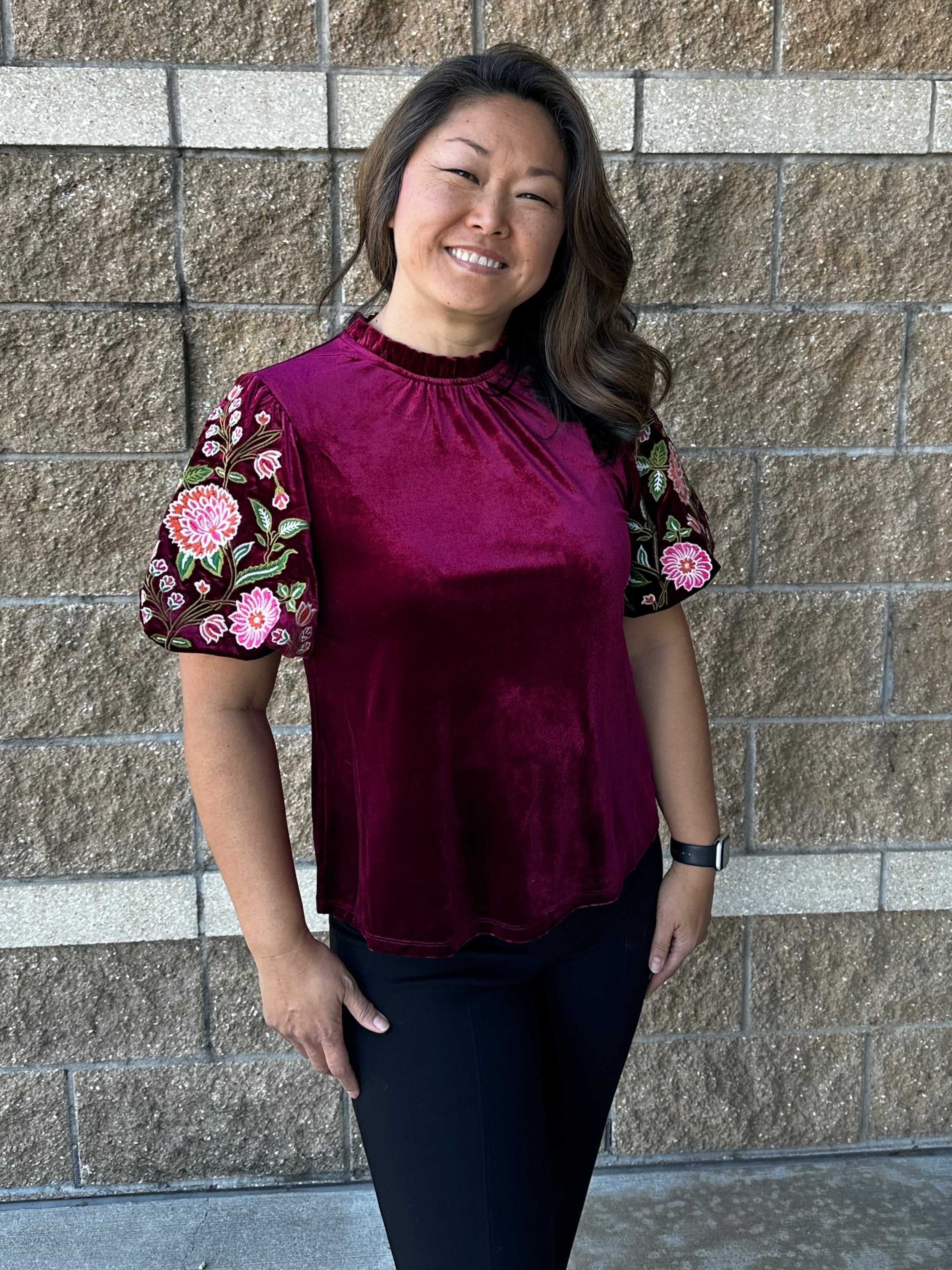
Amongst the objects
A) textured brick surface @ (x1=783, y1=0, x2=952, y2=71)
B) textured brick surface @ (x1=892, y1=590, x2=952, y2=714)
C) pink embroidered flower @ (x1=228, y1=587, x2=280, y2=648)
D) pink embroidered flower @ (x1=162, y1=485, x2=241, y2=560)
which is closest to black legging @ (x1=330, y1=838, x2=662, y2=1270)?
pink embroidered flower @ (x1=228, y1=587, x2=280, y2=648)

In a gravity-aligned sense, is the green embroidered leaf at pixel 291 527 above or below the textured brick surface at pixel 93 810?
above

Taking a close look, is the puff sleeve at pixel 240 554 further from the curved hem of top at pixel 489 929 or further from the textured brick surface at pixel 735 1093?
the textured brick surface at pixel 735 1093

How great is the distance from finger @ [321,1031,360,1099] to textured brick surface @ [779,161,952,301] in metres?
1.71

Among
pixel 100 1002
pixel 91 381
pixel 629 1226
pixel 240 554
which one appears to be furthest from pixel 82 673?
pixel 629 1226

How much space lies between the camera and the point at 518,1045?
1.40m

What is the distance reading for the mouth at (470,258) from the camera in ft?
4.47

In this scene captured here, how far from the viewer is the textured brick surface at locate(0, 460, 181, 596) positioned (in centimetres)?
217

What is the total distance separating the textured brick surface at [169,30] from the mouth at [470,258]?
1000 mm

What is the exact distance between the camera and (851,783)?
2473 millimetres

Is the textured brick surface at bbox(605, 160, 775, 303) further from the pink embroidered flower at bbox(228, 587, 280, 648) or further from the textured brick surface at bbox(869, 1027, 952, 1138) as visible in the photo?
the textured brick surface at bbox(869, 1027, 952, 1138)

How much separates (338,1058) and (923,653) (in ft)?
5.40

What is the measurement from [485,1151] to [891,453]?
167cm

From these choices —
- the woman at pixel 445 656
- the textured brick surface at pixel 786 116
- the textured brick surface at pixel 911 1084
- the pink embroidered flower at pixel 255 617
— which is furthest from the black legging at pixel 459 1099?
the textured brick surface at pixel 786 116

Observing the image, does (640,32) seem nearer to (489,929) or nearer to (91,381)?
(91,381)
